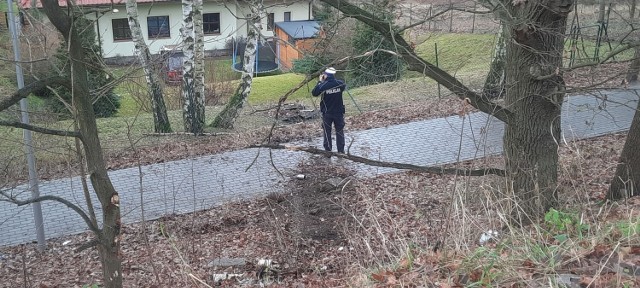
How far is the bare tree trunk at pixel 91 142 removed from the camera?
5.55 m

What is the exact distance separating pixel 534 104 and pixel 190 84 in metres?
10.2

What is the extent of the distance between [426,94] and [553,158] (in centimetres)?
1231

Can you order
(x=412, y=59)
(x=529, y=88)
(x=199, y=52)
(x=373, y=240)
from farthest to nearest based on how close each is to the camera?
1. (x=199, y=52)
2. (x=529, y=88)
3. (x=412, y=59)
4. (x=373, y=240)

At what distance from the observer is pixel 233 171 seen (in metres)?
12.6

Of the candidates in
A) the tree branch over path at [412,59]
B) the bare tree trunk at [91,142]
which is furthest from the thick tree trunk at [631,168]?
the bare tree trunk at [91,142]

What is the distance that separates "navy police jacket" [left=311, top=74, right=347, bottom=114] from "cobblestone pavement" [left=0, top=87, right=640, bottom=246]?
0.79 metres

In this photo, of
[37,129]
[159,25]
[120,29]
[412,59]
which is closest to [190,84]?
[412,59]

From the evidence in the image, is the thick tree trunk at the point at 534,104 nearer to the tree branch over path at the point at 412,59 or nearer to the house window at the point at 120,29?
the tree branch over path at the point at 412,59

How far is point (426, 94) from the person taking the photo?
19281 mm

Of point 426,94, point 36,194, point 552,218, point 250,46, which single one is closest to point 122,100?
point 250,46

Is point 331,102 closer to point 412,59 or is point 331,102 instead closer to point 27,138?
point 27,138

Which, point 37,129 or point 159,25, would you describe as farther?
point 159,25

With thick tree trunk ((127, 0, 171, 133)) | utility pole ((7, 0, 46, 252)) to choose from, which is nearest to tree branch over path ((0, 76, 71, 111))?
utility pole ((7, 0, 46, 252))

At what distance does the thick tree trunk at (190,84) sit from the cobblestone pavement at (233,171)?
2.12m
